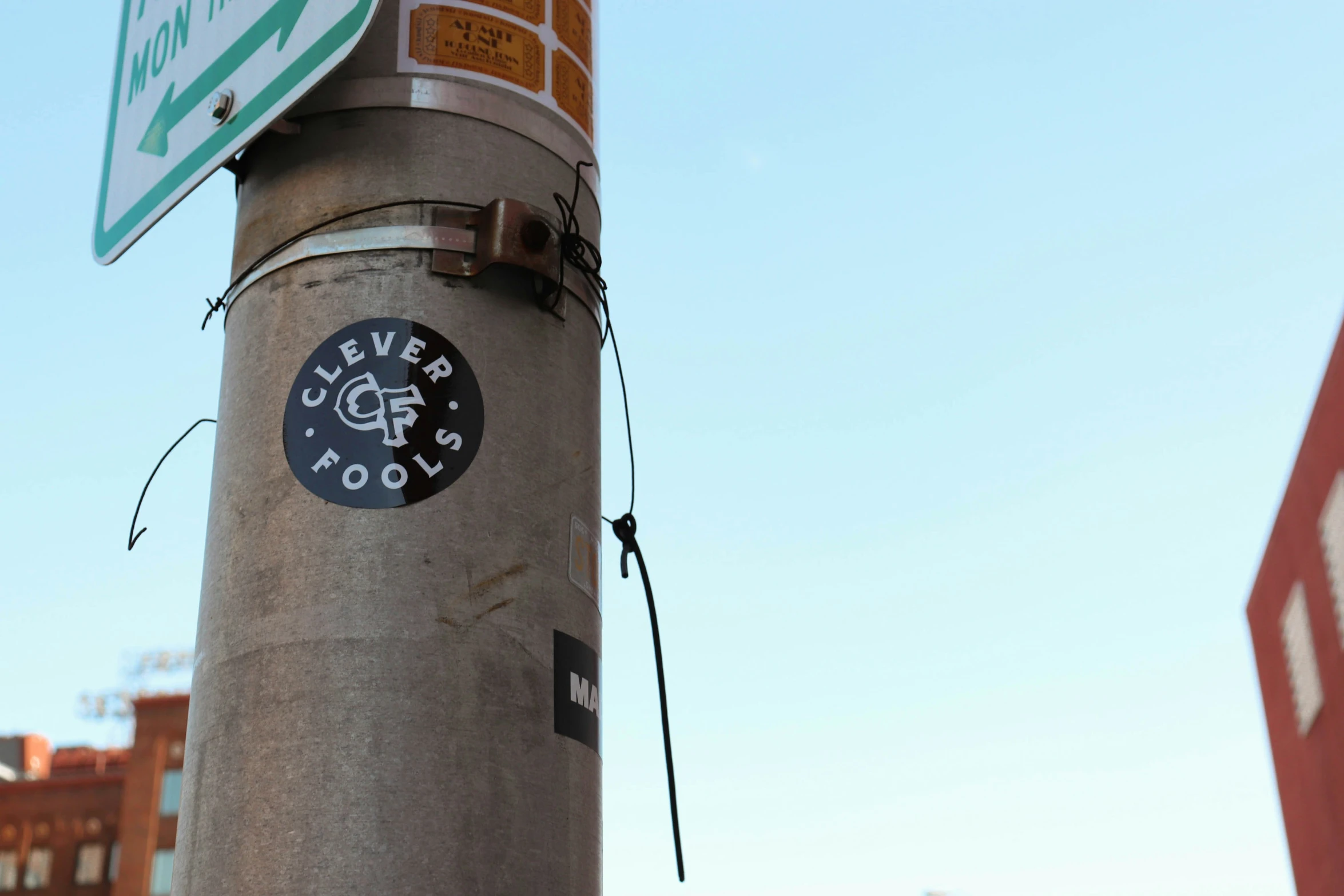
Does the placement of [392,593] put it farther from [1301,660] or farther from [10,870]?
[10,870]

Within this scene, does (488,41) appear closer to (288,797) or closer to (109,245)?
(109,245)

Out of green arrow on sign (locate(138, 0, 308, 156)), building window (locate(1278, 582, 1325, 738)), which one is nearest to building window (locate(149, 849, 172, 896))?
building window (locate(1278, 582, 1325, 738))

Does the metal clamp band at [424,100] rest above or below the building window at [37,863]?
below

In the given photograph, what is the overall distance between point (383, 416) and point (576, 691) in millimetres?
493

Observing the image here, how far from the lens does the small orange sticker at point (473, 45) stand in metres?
2.15

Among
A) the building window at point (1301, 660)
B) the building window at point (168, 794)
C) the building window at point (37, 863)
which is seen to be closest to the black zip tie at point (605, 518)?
the building window at point (1301, 660)

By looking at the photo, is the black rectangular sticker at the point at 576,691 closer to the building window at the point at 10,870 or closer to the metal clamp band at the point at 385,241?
the metal clamp band at the point at 385,241

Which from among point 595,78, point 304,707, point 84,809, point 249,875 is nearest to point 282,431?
point 304,707

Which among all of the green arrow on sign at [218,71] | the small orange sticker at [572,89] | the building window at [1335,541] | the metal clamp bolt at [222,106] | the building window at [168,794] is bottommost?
the metal clamp bolt at [222,106]

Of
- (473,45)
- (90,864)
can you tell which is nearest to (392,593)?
(473,45)

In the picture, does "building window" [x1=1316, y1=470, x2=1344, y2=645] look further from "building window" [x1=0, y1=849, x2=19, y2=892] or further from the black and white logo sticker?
"building window" [x1=0, y1=849, x2=19, y2=892]

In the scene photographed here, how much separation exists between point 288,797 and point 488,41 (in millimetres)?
1257

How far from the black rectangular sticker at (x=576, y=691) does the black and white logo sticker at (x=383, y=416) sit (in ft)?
1.00

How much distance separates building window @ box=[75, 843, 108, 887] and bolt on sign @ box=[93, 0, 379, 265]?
201 feet
